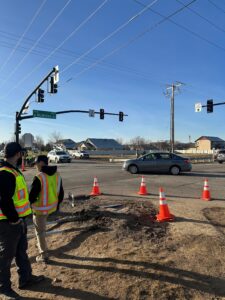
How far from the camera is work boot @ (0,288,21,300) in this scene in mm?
3956

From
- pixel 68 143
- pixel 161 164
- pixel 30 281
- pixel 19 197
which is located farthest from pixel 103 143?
pixel 19 197

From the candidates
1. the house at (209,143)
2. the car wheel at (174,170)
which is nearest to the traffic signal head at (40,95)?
the car wheel at (174,170)

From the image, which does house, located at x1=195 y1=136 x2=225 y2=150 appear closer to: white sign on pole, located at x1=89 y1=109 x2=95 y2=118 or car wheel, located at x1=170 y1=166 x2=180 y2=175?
white sign on pole, located at x1=89 y1=109 x2=95 y2=118

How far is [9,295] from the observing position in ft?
13.1

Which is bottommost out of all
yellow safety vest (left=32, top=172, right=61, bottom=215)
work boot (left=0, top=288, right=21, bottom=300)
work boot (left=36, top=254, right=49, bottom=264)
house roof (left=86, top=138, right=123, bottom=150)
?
work boot (left=0, top=288, right=21, bottom=300)

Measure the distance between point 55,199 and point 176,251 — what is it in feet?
6.93

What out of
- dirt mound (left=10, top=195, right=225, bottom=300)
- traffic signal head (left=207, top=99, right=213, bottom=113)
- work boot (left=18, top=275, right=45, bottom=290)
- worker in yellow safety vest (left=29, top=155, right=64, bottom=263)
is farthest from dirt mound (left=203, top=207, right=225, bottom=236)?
traffic signal head (left=207, top=99, right=213, bottom=113)

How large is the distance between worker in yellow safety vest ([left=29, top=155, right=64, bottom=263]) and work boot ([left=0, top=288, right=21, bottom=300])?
3.80 ft

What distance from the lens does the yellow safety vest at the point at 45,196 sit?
16.8 feet

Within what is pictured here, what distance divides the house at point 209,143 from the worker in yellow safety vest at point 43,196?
466ft

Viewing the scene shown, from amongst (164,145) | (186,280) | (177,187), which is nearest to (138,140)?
(164,145)

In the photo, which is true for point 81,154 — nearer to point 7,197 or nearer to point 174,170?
point 174,170

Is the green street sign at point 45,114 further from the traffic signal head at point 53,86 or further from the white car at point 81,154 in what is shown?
the white car at point 81,154

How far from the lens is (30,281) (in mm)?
4344
